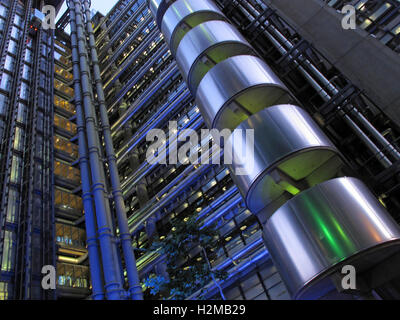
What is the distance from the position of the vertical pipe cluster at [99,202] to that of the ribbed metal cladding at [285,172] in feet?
26.6

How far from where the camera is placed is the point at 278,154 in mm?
7590

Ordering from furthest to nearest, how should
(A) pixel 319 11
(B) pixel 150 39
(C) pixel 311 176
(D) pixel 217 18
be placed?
(B) pixel 150 39 < (D) pixel 217 18 < (A) pixel 319 11 < (C) pixel 311 176

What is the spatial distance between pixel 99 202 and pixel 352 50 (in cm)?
1276

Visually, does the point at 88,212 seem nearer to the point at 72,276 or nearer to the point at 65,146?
the point at 72,276

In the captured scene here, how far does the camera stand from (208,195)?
56.6 ft

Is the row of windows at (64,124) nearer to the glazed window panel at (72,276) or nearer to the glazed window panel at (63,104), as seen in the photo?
the glazed window panel at (63,104)

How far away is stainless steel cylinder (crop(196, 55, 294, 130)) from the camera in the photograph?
367 inches

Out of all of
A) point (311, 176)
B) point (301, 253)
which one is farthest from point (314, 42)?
point (301, 253)

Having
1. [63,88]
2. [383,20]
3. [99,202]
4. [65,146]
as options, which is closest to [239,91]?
[383,20]

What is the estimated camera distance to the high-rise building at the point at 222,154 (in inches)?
261

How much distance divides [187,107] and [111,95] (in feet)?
31.3

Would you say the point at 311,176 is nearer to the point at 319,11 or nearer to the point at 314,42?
the point at 314,42

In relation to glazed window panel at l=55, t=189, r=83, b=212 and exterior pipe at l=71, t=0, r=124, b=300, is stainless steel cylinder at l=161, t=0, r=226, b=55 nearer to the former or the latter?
exterior pipe at l=71, t=0, r=124, b=300
